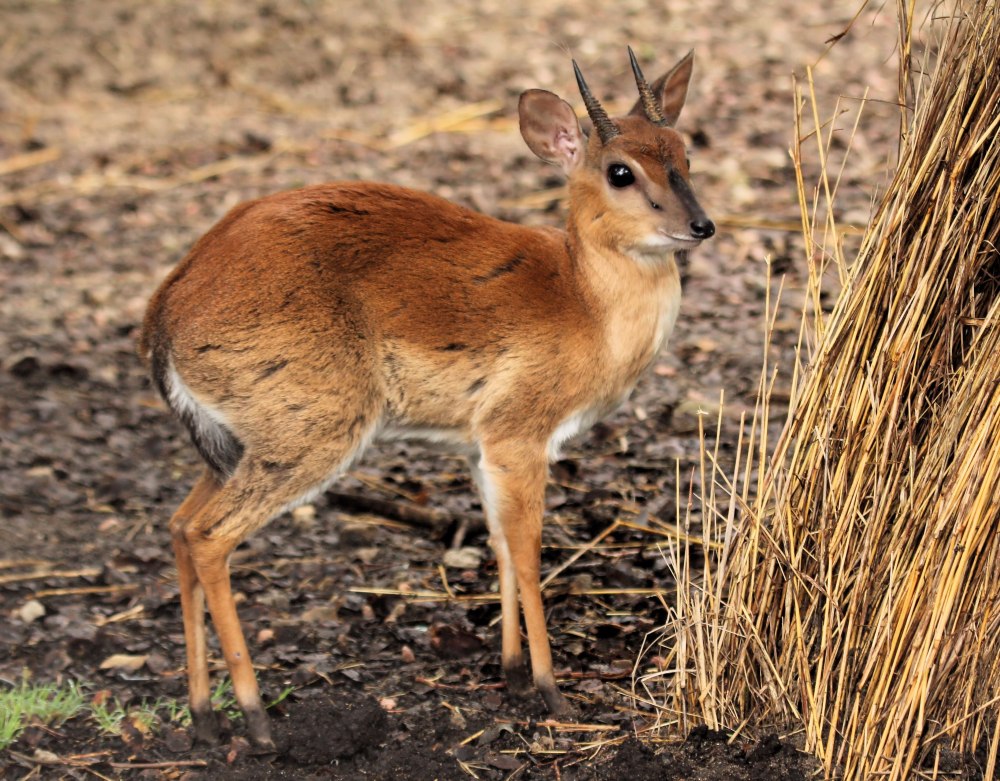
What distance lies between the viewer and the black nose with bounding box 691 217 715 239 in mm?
3816

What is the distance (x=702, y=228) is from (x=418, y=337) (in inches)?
36.5

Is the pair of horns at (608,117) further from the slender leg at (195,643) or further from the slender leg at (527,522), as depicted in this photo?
the slender leg at (195,643)

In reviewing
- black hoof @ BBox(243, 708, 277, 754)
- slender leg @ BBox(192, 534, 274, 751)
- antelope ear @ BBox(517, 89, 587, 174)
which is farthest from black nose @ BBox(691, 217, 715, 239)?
black hoof @ BBox(243, 708, 277, 754)

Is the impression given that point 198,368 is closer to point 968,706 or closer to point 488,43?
point 968,706

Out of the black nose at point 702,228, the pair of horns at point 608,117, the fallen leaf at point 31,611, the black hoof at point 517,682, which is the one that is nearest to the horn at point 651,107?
the pair of horns at point 608,117

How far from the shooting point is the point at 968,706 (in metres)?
3.25

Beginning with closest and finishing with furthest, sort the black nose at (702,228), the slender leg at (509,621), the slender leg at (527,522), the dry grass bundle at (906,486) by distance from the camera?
the dry grass bundle at (906,486)
the black nose at (702,228)
the slender leg at (527,522)
the slender leg at (509,621)

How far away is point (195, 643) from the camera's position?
3.96 metres

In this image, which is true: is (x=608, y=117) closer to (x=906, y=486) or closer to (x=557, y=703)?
(x=906, y=486)

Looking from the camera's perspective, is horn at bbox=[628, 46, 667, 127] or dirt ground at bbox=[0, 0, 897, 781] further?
horn at bbox=[628, 46, 667, 127]

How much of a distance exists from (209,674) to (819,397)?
2184 millimetres

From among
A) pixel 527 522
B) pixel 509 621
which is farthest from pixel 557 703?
pixel 527 522

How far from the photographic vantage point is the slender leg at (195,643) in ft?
13.0

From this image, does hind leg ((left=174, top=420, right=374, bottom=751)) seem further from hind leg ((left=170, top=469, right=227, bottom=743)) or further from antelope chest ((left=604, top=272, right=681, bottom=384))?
antelope chest ((left=604, top=272, right=681, bottom=384))
